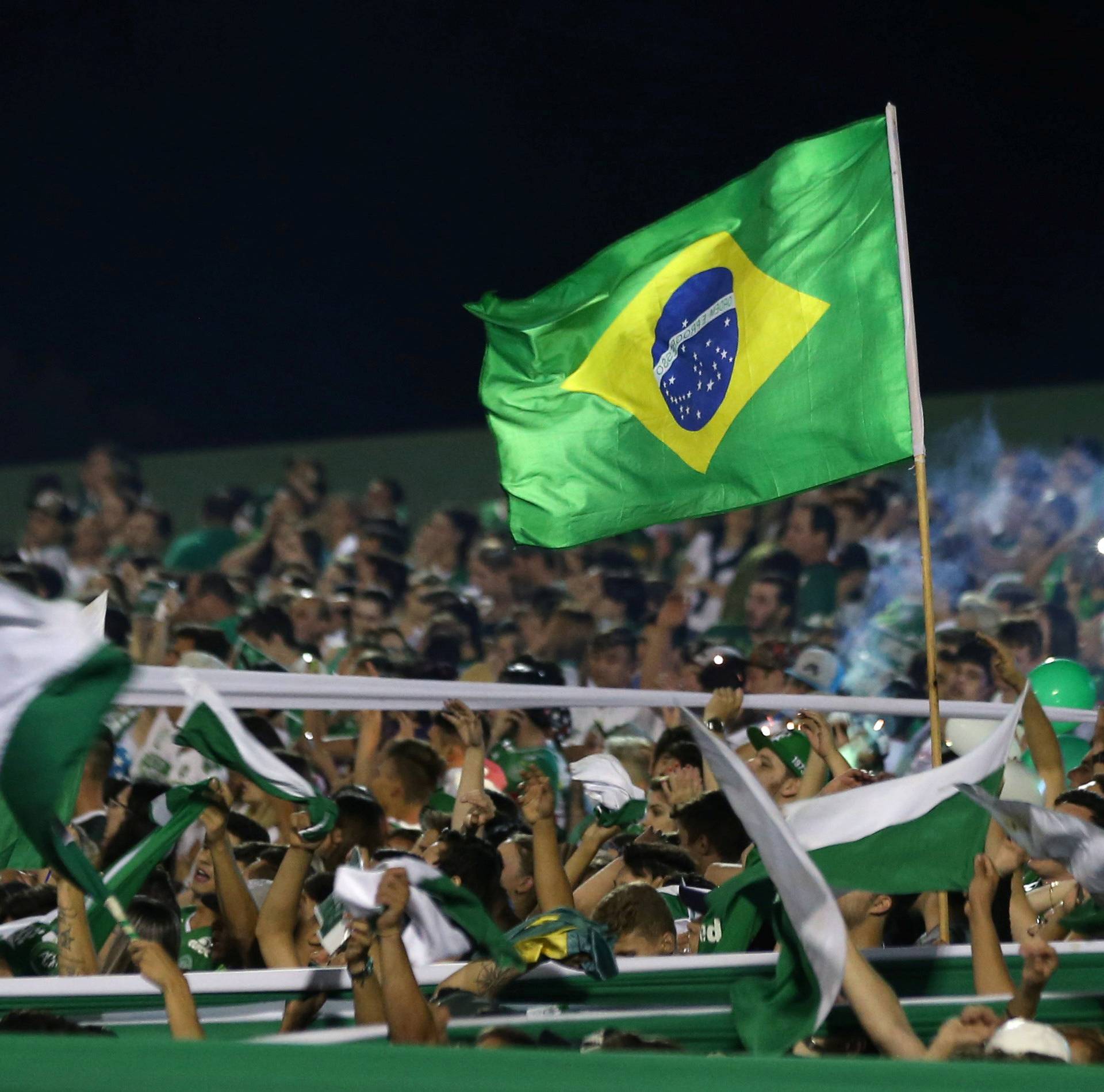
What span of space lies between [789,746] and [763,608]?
12.5 feet

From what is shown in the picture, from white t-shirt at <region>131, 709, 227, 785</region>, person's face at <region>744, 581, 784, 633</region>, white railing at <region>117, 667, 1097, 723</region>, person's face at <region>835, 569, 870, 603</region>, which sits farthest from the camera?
person's face at <region>835, 569, 870, 603</region>

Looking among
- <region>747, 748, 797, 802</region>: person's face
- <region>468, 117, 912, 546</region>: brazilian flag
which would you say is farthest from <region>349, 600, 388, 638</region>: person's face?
<region>747, 748, 797, 802</region>: person's face

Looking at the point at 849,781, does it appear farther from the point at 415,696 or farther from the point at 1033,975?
the point at 415,696

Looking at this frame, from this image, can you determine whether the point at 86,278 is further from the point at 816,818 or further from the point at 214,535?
the point at 816,818

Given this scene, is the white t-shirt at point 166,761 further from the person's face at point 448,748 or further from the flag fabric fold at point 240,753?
the flag fabric fold at point 240,753

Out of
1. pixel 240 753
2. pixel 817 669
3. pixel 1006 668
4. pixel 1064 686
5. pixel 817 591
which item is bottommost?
pixel 240 753

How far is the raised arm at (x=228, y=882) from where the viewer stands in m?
3.52

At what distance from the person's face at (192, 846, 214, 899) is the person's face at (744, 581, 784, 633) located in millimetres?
4181

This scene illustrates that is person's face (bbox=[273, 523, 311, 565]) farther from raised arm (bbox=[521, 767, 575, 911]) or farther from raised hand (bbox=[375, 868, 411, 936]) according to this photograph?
raised hand (bbox=[375, 868, 411, 936])

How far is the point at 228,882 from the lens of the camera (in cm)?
Result: 356

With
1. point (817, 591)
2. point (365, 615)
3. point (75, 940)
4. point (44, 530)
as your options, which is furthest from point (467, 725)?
point (44, 530)

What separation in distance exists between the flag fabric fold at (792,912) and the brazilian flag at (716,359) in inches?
71.5

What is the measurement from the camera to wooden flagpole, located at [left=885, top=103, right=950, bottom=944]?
3.62 m

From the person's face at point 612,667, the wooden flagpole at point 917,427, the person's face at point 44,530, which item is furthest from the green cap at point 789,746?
the person's face at point 44,530
